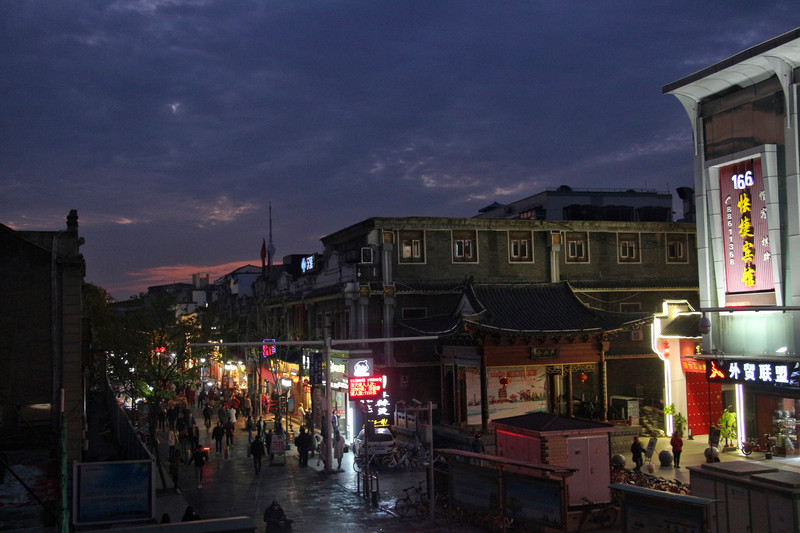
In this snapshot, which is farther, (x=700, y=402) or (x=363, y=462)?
(x=700, y=402)

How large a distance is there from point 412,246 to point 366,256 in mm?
2874

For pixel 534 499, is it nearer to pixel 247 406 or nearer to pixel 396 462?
pixel 396 462

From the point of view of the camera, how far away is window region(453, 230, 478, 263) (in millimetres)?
41688

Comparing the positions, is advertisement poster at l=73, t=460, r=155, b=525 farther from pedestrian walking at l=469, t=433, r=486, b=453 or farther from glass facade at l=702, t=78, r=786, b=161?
glass facade at l=702, t=78, r=786, b=161

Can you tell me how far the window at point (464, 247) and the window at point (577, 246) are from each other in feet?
20.1

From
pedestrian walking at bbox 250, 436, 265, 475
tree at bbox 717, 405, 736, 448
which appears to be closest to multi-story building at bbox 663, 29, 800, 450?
tree at bbox 717, 405, 736, 448

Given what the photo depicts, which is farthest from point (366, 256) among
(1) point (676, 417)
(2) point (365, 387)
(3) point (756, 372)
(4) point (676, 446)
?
(3) point (756, 372)

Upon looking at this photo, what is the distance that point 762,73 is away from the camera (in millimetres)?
26672

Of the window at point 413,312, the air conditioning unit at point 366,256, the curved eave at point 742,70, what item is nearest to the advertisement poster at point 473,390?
the window at point 413,312

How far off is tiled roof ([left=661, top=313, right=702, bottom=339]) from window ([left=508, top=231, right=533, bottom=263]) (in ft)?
32.3

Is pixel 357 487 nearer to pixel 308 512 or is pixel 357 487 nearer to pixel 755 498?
pixel 308 512

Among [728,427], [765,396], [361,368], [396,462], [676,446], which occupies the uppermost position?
[361,368]

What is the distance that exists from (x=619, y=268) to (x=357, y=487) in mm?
25348

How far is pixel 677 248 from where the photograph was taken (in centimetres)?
4606
